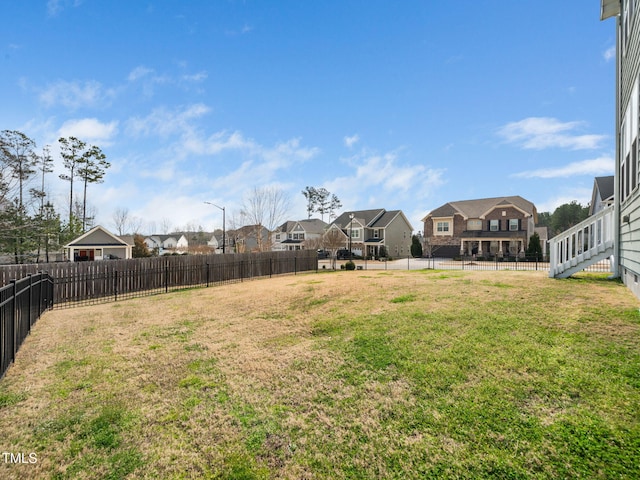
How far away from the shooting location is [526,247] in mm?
33562

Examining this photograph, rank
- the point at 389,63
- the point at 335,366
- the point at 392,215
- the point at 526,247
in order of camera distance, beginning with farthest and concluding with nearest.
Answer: the point at 392,215 < the point at 526,247 < the point at 389,63 < the point at 335,366

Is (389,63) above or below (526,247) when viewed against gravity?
above

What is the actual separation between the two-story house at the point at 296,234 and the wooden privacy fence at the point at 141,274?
103 feet

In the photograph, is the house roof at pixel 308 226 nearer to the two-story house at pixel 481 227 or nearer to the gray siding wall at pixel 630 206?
the two-story house at pixel 481 227

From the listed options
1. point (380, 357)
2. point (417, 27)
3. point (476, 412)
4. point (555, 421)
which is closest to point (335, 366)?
point (380, 357)

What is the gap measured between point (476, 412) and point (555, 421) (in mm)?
640

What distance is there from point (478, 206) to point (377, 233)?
Result: 1332 centimetres

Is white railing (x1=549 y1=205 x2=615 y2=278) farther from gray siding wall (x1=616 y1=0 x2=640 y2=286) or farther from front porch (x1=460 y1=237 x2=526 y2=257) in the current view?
front porch (x1=460 y1=237 x2=526 y2=257)

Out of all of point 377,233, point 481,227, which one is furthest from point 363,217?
point 481,227

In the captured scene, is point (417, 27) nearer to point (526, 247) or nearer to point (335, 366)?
point (335, 366)

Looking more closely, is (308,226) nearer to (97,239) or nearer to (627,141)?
(97,239)

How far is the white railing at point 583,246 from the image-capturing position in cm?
812

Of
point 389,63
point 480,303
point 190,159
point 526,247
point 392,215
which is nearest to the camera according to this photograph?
point 480,303

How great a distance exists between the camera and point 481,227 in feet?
121
